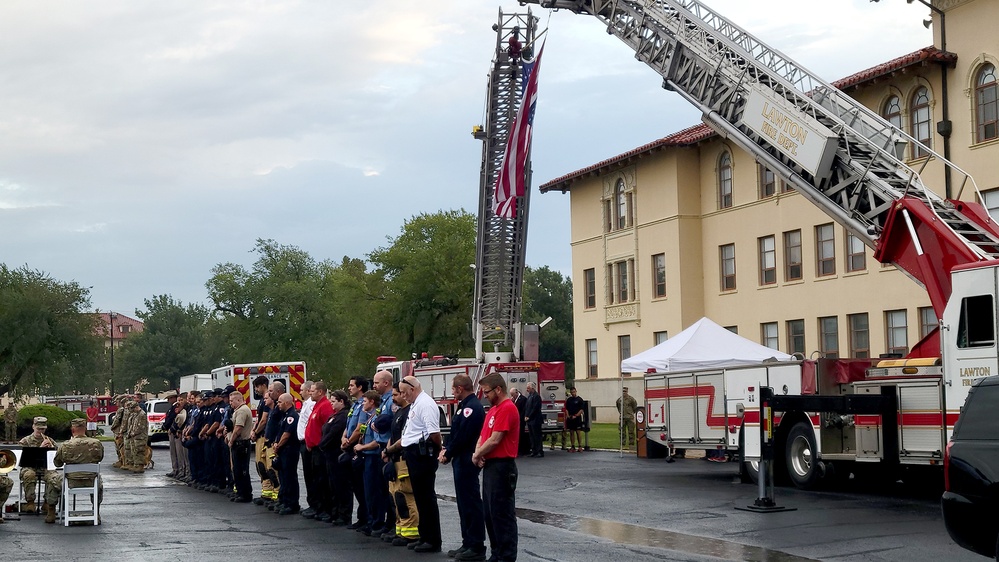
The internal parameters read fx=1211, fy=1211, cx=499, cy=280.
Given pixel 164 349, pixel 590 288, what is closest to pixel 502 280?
pixel 590 288

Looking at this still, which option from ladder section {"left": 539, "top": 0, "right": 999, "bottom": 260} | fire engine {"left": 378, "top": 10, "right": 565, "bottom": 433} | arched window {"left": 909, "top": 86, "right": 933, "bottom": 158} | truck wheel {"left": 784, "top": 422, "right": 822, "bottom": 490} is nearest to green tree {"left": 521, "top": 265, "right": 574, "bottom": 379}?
arched window {"left": 909, "top": 86, "right": 933, "bottom": 158}

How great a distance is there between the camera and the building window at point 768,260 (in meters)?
45.6

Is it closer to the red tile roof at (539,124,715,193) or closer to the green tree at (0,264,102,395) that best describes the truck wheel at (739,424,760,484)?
the red tile roof at (539,124,715,193)

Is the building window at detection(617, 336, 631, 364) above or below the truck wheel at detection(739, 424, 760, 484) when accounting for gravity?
above

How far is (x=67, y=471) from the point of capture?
1562 centimetres

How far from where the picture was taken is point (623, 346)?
54.2m

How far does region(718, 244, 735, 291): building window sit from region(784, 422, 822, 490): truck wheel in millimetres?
30027

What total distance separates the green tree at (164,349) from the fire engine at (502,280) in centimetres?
8642

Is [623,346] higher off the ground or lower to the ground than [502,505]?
higher

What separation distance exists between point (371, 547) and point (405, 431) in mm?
1450

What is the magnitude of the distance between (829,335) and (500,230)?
16910 millimetres

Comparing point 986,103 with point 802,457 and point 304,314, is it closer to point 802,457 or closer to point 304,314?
point 802,457

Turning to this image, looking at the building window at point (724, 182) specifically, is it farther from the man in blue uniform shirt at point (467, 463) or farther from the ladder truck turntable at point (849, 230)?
the man in blue uniform shirt at point (467, 463)

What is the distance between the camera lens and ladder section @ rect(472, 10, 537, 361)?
29.2m
